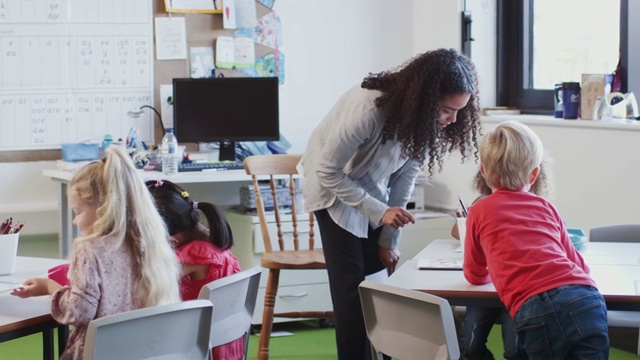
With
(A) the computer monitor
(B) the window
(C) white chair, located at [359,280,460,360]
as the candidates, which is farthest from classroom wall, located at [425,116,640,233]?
(C) white chair, located at [359,280,460,360]

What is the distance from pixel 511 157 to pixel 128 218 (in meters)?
0.95

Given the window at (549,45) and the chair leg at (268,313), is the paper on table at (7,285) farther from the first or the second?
the window at (549,45)

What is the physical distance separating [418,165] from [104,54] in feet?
7.06

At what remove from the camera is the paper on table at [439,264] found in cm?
271

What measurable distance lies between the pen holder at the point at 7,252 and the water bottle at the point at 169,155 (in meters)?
1.68

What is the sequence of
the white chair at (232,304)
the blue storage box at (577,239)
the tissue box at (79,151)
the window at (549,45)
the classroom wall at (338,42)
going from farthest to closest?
the classroom wall at (338,42) < the window at (549,45) < the tissue box at (79,151) < the blue storage box at (577,239) < the white chair at (232,304)

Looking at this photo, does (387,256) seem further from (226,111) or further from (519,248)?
(226,111)

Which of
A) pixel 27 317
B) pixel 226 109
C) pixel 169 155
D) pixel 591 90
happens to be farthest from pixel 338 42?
pixel 27 317

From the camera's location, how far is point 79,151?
178 inches

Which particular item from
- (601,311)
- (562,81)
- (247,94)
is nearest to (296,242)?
(247,94)

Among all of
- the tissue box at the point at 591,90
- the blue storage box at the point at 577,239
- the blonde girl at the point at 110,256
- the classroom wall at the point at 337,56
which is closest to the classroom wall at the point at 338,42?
the classroom wall at the point at 337,56

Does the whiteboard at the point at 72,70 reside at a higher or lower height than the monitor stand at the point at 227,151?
higher

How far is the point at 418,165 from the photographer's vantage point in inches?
120

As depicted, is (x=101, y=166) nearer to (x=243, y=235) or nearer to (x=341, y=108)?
(x=341, y=108)
